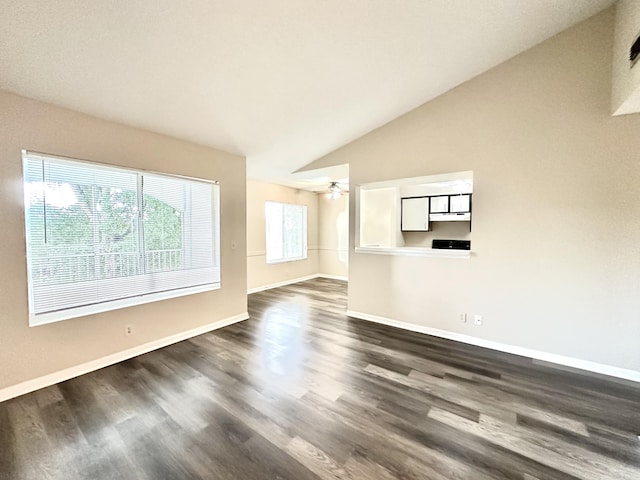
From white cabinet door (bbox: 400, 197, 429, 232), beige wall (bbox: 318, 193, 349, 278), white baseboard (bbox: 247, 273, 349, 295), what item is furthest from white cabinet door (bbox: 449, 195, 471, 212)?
white baseboard (bbox: 247, 273, 349, 295)

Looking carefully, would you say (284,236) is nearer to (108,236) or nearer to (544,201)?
(108,236)

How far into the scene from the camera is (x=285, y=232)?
7.17m

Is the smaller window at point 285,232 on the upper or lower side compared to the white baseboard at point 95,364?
upper

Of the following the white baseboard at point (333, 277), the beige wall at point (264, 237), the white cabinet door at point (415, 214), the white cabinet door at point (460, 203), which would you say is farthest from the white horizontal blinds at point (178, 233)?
the white baseboard at point (333, 277)

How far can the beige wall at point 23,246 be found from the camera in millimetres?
2225

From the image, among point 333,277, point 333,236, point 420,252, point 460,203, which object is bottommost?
point 333,277

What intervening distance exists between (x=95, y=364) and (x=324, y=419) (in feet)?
8.09

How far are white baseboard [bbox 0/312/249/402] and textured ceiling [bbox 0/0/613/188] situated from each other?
8.28 feet

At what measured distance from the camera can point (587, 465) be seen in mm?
1581

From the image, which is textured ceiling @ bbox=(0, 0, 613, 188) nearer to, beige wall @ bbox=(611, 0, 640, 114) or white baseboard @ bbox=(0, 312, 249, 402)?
beige wall @ bbox=(611, 0, 640, 114)

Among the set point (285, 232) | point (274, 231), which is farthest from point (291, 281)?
point (274, 231)

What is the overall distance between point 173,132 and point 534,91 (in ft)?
13.7

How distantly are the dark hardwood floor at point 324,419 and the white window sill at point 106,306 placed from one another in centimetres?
61

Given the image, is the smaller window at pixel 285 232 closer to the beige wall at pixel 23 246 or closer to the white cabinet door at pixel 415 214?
the beige wall at pixel 23 246
